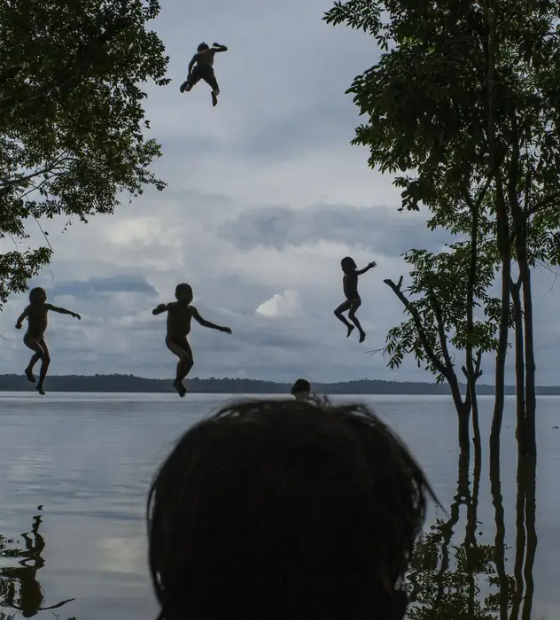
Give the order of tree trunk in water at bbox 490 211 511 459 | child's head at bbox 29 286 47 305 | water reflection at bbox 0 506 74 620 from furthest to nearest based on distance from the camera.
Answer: tree trunk in water at bbox 490 211 511 459
child's head at bbox 29 286 47 305
water reflection at bbox 0 506 74 620

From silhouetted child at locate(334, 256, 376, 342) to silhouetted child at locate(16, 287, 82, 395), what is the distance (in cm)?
432

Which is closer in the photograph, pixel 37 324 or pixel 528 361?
pixel 37 324

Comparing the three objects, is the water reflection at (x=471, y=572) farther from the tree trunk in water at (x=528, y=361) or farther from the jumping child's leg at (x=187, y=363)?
the tree trunk in water at (x=528, y=361)

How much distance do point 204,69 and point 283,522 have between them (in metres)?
12.1

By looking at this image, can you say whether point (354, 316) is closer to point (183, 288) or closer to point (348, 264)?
point (348, 264)

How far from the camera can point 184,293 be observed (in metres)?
11.7

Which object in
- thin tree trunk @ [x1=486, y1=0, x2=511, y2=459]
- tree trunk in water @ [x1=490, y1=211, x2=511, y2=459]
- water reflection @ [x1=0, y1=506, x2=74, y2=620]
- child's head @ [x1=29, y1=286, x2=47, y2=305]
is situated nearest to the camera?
water reflection @ [x1=0, y1=506, x2=74, y2=620]

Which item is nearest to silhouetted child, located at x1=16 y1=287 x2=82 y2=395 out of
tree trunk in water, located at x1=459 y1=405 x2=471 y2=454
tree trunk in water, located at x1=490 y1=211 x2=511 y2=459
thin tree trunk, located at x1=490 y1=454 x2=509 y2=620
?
thin tree trunk, located at x1=490 y1=454 x2=509 y2=620

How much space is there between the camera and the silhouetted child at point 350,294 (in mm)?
14852

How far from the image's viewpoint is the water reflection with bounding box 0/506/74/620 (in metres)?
9.12

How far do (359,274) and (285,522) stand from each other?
1289 cm

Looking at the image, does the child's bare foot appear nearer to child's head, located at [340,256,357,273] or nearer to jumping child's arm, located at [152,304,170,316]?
jumping child's arm, located at [152,304,170,316]

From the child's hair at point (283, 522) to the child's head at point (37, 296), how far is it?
39.3 feet

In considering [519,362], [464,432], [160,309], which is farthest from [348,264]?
[464,432]
